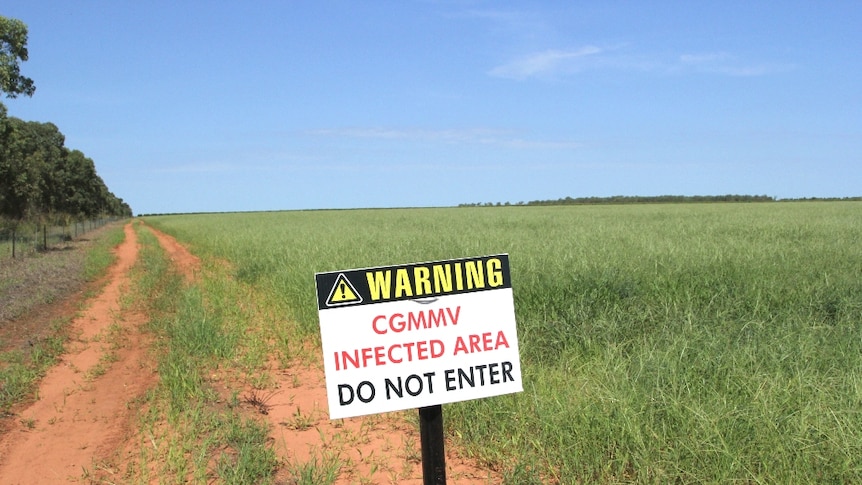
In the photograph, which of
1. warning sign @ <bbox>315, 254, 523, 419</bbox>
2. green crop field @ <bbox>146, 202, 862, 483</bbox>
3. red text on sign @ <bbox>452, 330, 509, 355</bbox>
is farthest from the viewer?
green crop field @ <bbox>146, 202, 862, 483</bbox>

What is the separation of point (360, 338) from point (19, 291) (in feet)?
42.4

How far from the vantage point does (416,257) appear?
36.8 feet

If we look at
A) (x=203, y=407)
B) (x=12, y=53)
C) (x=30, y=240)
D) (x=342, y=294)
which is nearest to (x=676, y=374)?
(x=342, y=294)

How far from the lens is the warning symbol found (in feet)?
8.61

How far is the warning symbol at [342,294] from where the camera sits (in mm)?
2623

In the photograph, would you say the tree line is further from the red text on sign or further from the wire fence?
the red text on sign

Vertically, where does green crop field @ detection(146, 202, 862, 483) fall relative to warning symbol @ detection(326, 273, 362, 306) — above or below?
below

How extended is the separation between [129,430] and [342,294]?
3.20 metres

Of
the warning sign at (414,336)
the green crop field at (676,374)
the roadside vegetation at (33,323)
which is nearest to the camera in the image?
the warning sign at (414,336)

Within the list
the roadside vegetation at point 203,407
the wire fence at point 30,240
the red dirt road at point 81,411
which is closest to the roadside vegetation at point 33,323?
the red dirt road at point 81,411

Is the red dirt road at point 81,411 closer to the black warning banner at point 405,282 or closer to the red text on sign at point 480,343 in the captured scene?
the black warning banner at point 405,282

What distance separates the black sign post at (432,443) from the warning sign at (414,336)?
0.17 meters

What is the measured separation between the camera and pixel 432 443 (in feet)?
9.30

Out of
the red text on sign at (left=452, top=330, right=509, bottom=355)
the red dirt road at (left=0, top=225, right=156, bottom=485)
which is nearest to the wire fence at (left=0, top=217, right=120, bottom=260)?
the red dirt road at (left=0, top=225, right=156, bottom=485)
